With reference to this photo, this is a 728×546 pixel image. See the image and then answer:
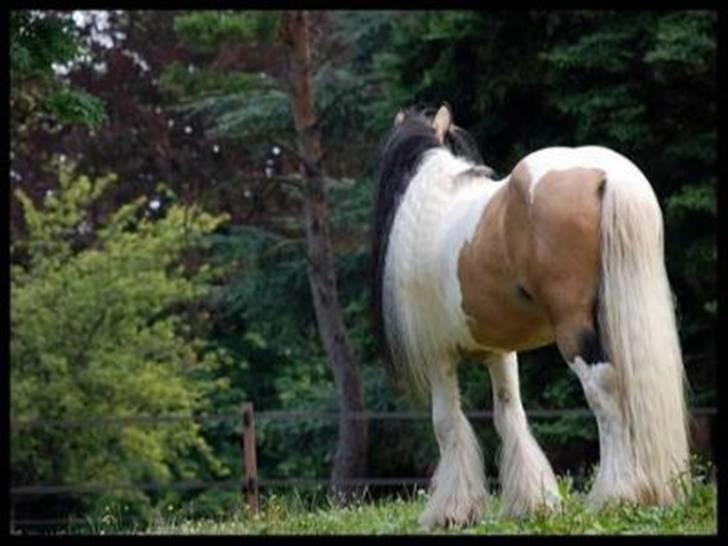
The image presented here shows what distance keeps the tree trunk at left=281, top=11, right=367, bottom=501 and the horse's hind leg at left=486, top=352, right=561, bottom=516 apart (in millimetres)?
10589

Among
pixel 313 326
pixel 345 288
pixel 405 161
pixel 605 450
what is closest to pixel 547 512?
pixel 605 450

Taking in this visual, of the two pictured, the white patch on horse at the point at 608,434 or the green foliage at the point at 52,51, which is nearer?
the white patch on horse at the point at 608,434

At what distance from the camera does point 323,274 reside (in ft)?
60.3

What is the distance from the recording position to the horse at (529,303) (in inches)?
264

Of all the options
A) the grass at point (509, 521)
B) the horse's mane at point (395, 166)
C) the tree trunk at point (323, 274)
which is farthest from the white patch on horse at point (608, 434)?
the tree trunk at point (323, 274)

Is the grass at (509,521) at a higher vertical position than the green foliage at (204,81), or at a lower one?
lower

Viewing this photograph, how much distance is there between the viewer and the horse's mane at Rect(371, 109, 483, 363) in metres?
7.58

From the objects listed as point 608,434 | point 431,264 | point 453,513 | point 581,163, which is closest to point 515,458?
point 453,513

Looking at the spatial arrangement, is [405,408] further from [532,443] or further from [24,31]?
[532,443]

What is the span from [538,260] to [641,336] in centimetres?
55

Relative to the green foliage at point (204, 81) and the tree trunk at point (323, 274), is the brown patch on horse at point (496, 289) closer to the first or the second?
the tree trunk at point (323, 274)

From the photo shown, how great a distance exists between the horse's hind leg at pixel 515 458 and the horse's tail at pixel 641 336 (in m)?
0.62

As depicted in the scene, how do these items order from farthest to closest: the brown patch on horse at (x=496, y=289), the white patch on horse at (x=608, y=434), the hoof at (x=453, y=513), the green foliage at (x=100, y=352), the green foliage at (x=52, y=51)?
the green foliage at (x=100, y=352), the green foliage at (x=52, y=51), the hoof at (x=453, y=513), the brown patch on horse at (x=496, y=289), the white patch on horse at (x=608, y=434)

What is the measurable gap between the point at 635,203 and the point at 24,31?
460 cm
